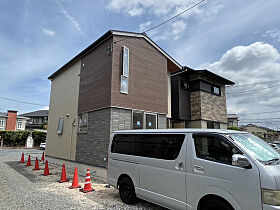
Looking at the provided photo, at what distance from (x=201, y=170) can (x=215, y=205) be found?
593 mm

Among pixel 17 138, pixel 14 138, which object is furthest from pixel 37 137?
pixel 14 138

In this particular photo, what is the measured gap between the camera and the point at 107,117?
8195 mm

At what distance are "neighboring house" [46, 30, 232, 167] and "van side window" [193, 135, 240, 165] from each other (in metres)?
4.89

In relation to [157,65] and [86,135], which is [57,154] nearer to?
[86,135]

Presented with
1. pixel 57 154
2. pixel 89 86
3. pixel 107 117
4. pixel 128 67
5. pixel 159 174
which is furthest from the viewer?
pixel 57 154

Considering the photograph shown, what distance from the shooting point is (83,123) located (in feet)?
32.5

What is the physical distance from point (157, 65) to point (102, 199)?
7.45 metres

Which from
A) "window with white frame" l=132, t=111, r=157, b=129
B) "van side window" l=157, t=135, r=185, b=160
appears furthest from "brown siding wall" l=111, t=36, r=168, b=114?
"van side window" l=157, t=135, r=185, b=160

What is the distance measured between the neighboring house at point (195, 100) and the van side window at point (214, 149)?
8607mm

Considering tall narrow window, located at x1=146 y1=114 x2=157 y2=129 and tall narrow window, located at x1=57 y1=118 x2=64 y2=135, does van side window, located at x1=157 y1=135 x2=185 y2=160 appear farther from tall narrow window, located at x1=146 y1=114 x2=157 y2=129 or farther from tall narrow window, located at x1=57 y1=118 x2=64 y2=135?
tall narrow window, located at x1=57 y1=118 x2=64 y2=135

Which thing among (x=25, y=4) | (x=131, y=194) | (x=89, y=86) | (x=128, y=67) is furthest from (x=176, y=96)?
(x=25, y=4)

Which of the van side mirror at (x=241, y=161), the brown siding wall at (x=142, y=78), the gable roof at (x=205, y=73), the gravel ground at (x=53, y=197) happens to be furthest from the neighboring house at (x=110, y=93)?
the van side mirror at (x=241, y=161)

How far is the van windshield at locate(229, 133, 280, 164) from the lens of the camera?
3130 millimetres

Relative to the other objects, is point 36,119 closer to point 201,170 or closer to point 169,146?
point 169,146
